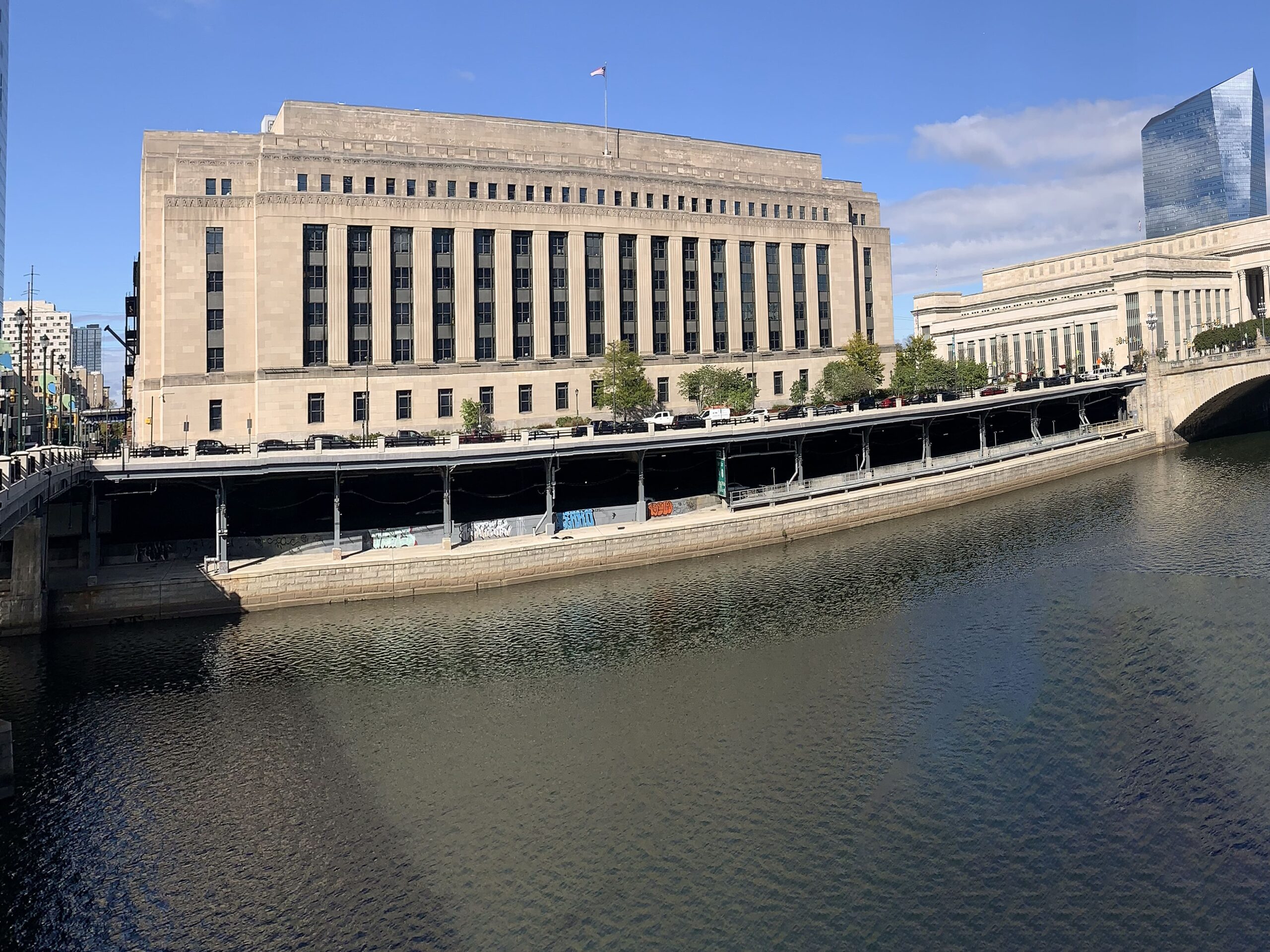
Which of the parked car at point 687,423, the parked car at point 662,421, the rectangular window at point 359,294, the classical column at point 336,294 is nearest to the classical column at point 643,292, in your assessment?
the parked car at point 662,421

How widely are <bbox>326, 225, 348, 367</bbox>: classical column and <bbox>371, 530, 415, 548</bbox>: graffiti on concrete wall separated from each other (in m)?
36.6

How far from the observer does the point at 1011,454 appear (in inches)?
3851

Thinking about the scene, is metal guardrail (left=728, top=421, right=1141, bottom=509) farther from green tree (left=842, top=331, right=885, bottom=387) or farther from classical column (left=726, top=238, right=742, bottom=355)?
classical column (left=726, top=238, right=742, bottom=355)

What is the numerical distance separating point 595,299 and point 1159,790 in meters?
89.3

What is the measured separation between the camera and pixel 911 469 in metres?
Answer: 89.4

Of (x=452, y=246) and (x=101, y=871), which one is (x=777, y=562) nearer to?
(x=101, y=871)

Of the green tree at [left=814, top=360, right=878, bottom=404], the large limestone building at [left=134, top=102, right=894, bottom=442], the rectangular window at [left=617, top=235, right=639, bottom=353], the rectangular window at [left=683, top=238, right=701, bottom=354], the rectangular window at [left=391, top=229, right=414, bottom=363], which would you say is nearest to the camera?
the large limestone building at [left=134, top=102, right=894, bottom=442]

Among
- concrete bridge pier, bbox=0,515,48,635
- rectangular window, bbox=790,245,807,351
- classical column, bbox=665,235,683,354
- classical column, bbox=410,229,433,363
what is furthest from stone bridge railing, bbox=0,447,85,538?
rectangular window, bbox=790,245,807,351

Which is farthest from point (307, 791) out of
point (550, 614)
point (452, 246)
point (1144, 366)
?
point (1144, 366)

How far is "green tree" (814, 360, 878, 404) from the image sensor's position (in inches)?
→ 4471

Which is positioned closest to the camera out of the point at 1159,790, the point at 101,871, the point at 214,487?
the point at 101,871

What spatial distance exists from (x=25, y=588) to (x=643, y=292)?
75737 millimetres

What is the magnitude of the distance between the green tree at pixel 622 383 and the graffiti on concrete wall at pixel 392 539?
39.2 meters

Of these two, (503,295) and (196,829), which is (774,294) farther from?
(196,829)
